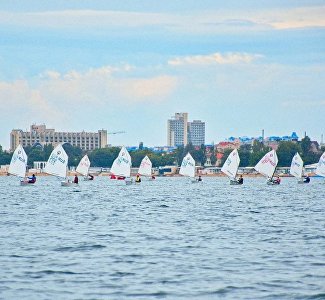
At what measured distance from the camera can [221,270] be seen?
3644 centimetres

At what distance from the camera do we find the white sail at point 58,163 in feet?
413

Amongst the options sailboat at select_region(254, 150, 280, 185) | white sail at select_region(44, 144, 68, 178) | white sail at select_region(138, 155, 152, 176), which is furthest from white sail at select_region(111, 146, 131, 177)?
white sail at select_region(44, 144, 68, 178)

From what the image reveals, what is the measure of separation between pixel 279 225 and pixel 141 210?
17.8 meters

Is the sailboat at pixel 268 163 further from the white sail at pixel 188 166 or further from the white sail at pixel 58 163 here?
the white sail at pixel 58 163

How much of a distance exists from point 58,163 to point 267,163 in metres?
30.4

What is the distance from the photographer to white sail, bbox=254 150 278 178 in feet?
468

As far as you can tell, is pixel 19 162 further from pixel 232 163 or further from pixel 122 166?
pixel 232 163

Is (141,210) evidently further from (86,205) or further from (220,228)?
Answer: (220,228)

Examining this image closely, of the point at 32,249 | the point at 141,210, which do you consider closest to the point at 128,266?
the point at 32,249

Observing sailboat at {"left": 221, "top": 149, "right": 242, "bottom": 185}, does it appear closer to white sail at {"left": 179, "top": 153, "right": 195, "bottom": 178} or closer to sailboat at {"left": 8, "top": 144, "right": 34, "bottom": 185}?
white sail at {"left": 179, "top": 153, "right": 195, "bottom": 178}

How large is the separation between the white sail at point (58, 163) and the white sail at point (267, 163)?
28.2m

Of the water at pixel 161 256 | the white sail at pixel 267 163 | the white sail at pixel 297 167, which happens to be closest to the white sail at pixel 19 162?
the white sail at pixel 267 163

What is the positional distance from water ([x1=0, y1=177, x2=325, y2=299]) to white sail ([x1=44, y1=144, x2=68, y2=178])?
59.8m

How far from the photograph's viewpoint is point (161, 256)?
4022 cm
